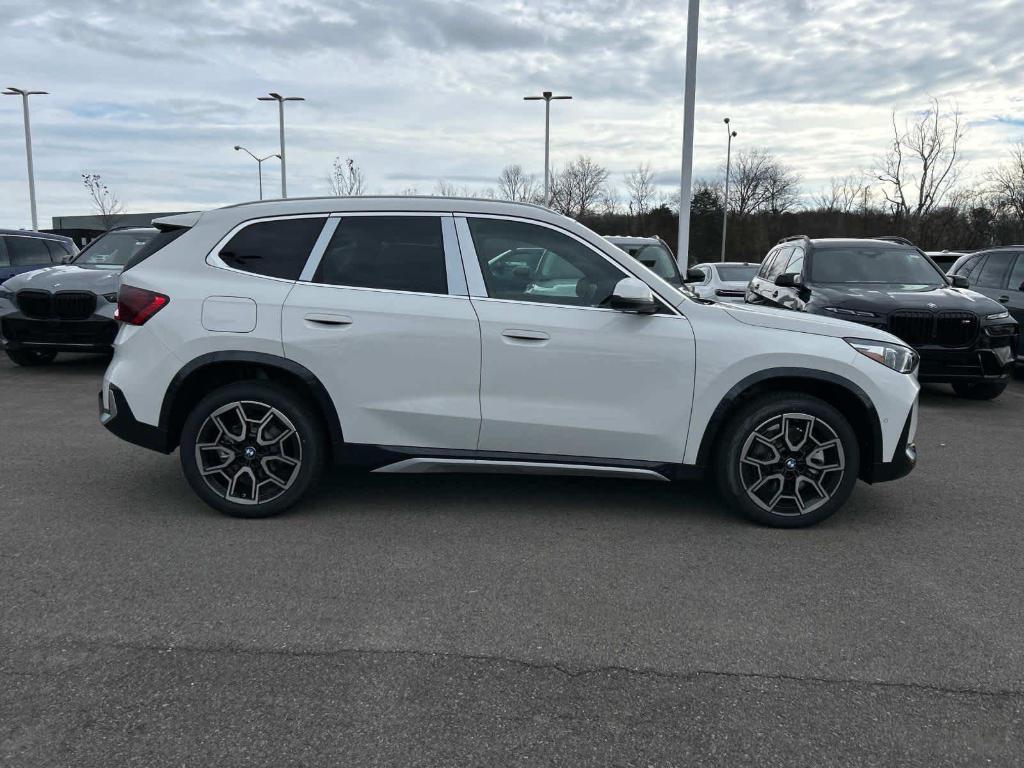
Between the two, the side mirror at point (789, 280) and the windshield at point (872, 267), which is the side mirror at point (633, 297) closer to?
the side mirror at point (789, 280)

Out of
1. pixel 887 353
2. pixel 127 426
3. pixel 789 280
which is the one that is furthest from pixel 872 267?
pixel 127 426

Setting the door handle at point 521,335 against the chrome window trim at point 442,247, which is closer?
the door handle at point 521,335

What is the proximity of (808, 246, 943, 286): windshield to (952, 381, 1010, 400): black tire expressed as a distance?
1.22m

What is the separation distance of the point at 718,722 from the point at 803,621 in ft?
3.02

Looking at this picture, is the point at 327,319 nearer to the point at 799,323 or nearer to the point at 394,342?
the point at 394,342

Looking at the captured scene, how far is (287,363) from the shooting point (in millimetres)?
4441

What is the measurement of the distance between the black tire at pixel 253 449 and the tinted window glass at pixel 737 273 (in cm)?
1419

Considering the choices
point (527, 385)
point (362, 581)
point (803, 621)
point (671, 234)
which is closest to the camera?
point (803, 621)

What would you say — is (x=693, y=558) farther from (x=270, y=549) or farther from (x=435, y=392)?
(x=270, y=549)

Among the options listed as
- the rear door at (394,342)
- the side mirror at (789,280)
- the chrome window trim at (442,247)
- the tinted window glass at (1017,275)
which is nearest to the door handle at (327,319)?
the rear door at (394,342)

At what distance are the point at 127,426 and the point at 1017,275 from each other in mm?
10525

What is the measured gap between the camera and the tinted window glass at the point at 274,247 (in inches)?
181

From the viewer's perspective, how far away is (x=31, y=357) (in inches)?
419

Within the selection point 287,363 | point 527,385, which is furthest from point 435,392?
point 287,363
